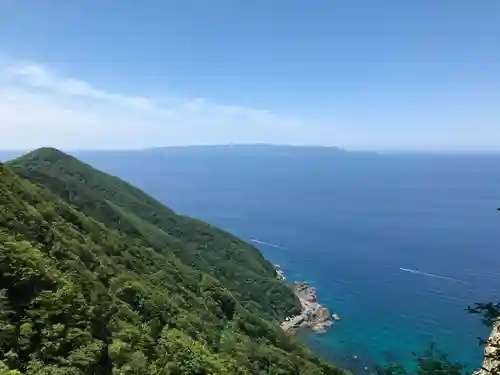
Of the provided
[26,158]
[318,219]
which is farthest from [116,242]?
[318,219]

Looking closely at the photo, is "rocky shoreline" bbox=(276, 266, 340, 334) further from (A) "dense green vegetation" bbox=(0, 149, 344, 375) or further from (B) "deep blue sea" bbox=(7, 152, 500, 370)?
(A) "dense green vegetation" bbox=(0, 149, 344, 375)

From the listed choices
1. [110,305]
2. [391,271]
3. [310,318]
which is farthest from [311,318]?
[110,305]

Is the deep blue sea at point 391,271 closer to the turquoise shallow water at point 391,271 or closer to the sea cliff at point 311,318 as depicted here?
the turquoise shallow water at point 391,271

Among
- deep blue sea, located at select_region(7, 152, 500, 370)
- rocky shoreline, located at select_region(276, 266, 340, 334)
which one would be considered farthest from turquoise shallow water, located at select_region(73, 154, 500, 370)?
rocky shoreline, located at select_region(276, 266, 340, 334)

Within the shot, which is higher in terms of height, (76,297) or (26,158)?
(26,158)

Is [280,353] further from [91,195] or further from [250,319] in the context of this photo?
[91,195]
